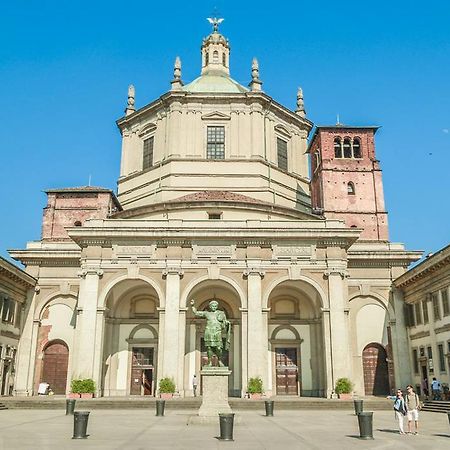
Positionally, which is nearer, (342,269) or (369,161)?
(342,269)

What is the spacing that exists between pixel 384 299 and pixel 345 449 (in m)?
24.2

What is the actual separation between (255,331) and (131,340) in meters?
8.44

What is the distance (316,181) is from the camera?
4062cm

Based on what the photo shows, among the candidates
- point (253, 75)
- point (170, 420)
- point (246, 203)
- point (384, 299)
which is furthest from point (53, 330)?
point (253, 75)

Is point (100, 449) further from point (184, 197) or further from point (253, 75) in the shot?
point (253, 75)

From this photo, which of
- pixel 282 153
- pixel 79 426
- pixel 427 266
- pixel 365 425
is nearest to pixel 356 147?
pixel 282 153

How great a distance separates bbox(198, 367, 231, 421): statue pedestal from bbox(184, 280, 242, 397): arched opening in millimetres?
12767

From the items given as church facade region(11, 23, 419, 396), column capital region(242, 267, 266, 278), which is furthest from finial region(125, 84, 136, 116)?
column capital region(242, 267, 266, 278)

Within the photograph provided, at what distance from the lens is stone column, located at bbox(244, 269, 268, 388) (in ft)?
93.4

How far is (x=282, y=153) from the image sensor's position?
4134 centimetres

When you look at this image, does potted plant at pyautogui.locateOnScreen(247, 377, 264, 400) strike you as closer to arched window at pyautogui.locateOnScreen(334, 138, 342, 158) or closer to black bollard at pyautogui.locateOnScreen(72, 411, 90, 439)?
black bollard at pyautogui.locateOnScreen(72, 411, 90, 439)

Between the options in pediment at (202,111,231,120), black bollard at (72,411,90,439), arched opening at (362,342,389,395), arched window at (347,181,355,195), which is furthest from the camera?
pediment at (202,111,231,120)

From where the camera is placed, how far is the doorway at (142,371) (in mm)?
31844

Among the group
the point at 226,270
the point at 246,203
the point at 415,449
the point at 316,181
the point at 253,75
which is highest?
the point at 253,75
